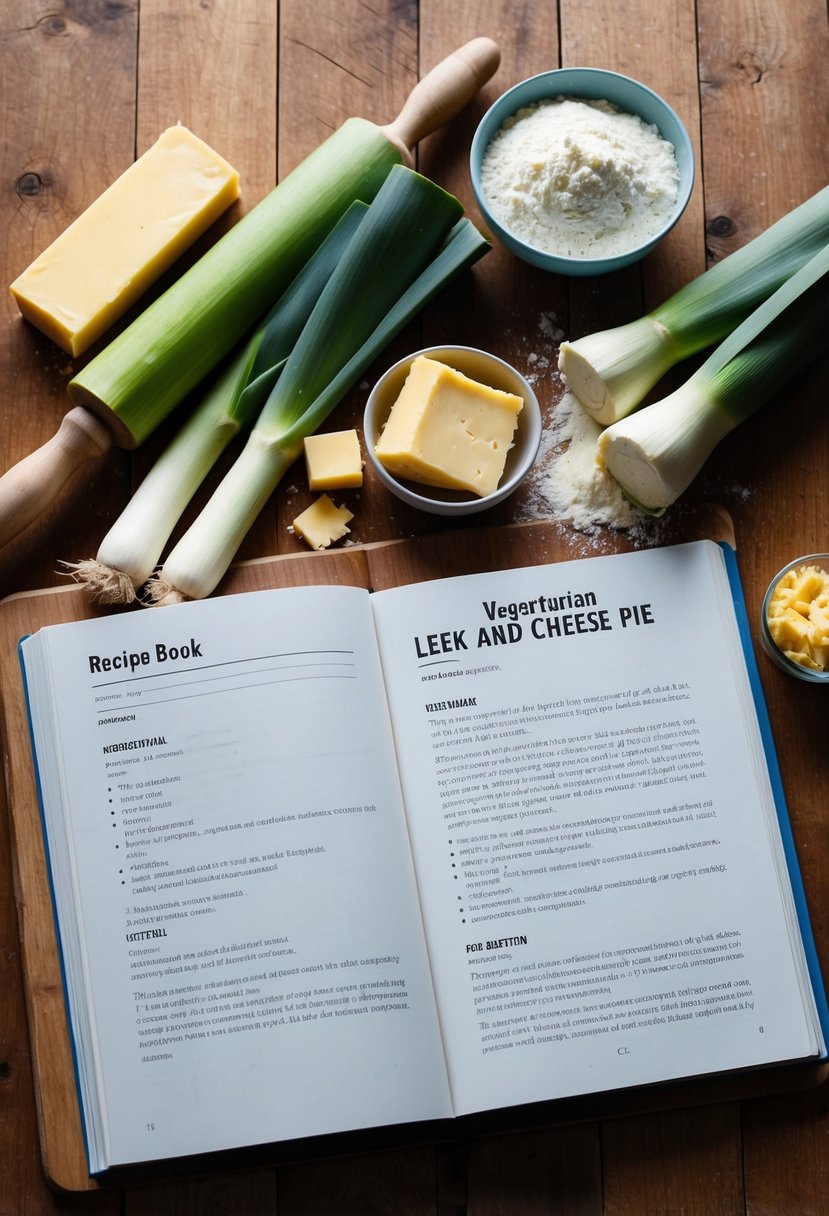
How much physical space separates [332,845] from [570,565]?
369mm

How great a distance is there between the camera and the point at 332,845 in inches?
38.9

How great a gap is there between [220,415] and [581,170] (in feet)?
1.43

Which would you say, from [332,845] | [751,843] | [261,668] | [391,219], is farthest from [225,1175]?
[391,219]

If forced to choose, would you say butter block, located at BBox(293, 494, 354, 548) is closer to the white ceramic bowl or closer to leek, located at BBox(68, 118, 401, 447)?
the white ceramic bowl

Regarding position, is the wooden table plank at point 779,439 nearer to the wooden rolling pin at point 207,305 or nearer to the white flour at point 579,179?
the white flour at point 579,179

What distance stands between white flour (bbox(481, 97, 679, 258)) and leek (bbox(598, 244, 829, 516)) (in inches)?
6.0

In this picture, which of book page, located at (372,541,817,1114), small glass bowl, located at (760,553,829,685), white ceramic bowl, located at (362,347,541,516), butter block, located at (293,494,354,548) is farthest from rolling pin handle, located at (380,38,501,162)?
small glass bowl, located at (760,553,829,685)

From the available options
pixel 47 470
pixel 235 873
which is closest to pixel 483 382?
pixel 47 470

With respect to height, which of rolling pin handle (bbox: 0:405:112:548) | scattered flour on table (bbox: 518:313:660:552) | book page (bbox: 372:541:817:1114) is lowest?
book page (bbox: 372:541:817:1114)

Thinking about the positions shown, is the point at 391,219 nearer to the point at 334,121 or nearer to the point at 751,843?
the point at 334,121

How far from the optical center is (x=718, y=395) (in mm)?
1047

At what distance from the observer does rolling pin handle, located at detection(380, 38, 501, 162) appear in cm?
111

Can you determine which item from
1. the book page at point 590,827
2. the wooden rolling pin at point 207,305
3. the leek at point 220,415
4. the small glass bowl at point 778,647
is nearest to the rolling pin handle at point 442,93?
the wooden rolling pin at point 207,305

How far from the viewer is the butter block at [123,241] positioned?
107 cm
